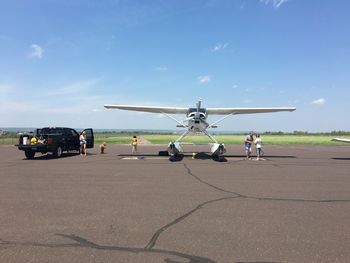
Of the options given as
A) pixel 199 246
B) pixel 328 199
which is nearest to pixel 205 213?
pixel 199 246

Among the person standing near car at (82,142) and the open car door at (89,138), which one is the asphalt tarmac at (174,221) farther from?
the open car door at (89,138)

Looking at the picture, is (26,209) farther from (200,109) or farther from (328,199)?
(200,109)

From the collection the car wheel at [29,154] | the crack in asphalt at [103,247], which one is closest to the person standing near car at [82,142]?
the car wheel at [29,154]

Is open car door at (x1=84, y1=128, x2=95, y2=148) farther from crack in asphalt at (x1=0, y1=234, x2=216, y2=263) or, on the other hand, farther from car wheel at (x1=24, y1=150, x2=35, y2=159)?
crack in asphalt at (x1=0, y1=234, x2=216, y2=263)

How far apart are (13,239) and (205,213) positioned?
3.21m

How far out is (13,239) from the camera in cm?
474

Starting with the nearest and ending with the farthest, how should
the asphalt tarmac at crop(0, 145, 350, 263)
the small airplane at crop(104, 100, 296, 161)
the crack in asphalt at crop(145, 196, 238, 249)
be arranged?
the asphalt tarmac at crop(0, 145, 350, 263)
the crack in asphalt at crop(145, 196, 238, 249)
the small airplane at crop(104, 100, 296, 161)

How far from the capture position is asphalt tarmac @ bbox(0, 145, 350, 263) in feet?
13.9

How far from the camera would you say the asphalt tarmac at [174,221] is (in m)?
4.25

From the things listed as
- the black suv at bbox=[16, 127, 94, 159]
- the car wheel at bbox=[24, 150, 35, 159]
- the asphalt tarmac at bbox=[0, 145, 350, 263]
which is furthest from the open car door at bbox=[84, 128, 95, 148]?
the asphalt tarmac at bbox=[0, 145, 350, 263]

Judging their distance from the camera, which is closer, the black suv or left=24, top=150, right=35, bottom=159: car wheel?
the black suv

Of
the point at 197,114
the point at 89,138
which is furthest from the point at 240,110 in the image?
the point at 89,138

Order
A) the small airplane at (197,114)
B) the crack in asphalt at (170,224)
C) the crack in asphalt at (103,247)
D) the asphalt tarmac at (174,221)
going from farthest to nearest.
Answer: the small airplane at (197,114) → the crack in asphalt at (170,224) → the asphalt tarmac at (174,221) → the crack in asphalt at (103,247)

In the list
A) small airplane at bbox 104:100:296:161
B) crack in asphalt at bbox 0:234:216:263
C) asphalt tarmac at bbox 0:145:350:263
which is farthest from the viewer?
small airplane at bbox 104:100:296:161
